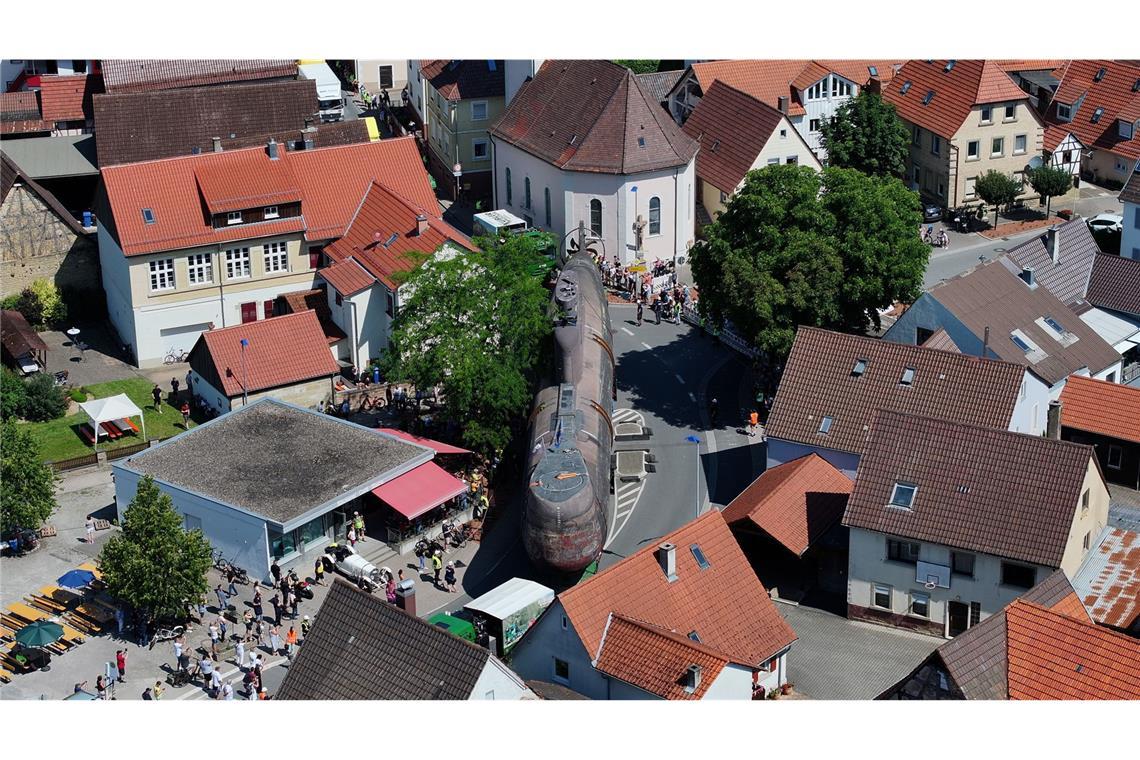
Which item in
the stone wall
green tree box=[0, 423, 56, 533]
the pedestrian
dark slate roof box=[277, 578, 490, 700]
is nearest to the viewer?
dark slate roof box=[277, 578, 490, 700]

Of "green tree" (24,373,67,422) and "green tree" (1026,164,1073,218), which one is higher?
"green tree" (1026,164,1073,218)

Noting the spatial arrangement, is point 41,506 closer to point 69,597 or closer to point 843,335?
point 69,597

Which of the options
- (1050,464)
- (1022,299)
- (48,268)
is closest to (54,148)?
(48,268)

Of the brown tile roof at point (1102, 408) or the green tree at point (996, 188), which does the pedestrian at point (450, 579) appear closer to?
the brown tile roof at point (1102, 408)

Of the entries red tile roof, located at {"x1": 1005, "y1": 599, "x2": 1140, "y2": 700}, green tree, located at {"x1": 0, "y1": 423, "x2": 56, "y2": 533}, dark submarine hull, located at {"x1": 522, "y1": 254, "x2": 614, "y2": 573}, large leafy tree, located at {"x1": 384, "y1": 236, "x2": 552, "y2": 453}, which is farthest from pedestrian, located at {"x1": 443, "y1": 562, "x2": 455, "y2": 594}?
red tile roof, located at {"x1": 1005, "y1": 599, "x2": 1140, "y2": 700}

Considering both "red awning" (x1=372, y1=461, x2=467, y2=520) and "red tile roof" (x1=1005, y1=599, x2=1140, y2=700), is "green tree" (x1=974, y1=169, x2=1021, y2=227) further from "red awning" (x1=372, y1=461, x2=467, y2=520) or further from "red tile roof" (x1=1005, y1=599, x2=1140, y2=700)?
"red tile roof" (x1=1005, y1=599, x2=1140, y2=700)

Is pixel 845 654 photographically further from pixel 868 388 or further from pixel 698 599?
pixel 868 388

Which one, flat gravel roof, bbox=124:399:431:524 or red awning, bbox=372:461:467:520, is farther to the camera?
red awning, bbox=372:461:467:520
